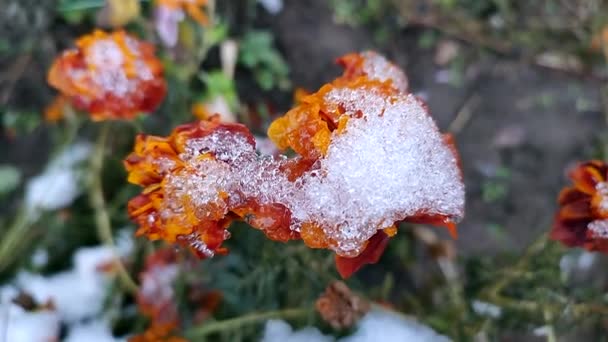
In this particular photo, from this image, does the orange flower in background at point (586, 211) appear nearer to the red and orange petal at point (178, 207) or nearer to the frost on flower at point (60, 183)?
the red and orange petal at point (178, 207)

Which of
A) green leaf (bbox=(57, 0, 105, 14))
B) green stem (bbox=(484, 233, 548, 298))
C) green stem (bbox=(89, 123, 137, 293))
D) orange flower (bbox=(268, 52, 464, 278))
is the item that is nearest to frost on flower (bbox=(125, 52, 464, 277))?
orange flower (bbox=(268, 52, 464, 278))

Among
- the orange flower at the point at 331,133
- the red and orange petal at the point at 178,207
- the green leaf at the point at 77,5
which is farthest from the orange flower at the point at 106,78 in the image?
the green leaf at the point at 77,5

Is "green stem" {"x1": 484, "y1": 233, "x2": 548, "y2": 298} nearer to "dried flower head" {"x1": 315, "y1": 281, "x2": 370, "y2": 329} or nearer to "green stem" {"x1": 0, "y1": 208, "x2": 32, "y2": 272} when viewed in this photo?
"dried flower head" {"x1": 315, "y1": 281, "x2": 370, "y2": 329}

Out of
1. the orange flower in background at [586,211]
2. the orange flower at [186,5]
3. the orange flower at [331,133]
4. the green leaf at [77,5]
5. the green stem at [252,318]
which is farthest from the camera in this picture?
the green leaf at [77,5]

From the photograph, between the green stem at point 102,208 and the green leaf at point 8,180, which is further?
the green leaf at point 8,180

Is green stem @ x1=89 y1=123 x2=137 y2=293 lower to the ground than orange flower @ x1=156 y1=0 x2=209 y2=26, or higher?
lower

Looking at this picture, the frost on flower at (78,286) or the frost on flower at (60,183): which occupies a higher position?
the frost on flower at (60,183)

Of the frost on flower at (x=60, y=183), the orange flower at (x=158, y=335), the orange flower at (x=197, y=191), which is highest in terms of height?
the orange flower at (x=197, y=191)
